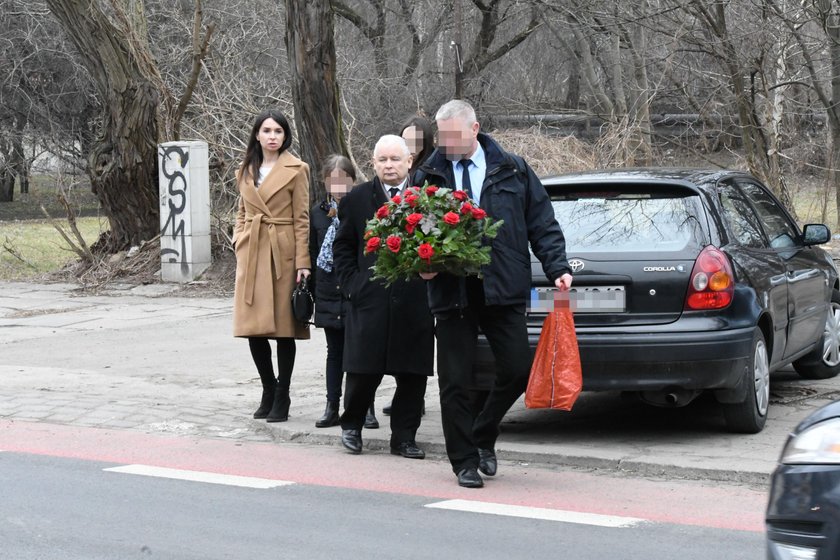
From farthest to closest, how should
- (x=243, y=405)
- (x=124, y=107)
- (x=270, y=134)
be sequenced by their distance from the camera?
1. (x=124, y=107)
2. (x=243, y=405)
3. (x=270, y=134)

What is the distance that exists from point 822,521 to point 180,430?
5.51 meters

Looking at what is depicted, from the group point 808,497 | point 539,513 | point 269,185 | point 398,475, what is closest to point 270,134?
point 269,185

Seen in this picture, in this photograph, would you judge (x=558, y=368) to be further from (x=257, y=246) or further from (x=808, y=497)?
(x=808, y=497)

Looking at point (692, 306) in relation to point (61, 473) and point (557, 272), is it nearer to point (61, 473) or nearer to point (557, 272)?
point (557, 272)

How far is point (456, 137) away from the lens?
6305 mm

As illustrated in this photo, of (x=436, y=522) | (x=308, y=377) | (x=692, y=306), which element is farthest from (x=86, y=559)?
(x=308, y=377)

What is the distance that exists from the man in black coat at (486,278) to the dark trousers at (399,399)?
781 millimetres

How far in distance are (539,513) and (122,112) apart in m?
13.1

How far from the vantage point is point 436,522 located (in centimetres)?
571

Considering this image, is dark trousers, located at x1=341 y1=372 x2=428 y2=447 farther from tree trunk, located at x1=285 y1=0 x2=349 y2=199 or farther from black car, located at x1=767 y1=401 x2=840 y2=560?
tree trunk, located at x1=285 y1=0 x2=349 y2=199

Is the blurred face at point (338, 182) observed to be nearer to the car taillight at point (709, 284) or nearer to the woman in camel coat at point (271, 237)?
the woman in camel coat at point (271, 237)

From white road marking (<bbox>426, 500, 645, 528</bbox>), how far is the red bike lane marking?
0.24ft

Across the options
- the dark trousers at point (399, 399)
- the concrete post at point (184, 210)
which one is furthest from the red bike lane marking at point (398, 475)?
the concrete post at point (184, 210)

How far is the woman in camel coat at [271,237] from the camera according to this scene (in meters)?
8.02
